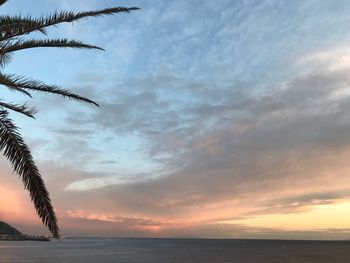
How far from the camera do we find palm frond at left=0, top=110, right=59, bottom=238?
35.6ft

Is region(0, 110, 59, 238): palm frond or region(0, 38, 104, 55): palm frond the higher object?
region(0, 38, 104, 55): palm frond

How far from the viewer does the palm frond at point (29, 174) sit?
10852mm

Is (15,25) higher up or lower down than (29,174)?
higher up

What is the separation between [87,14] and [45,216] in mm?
5673

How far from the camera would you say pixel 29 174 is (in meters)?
10.9

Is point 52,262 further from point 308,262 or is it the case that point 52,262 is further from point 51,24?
point 51,24

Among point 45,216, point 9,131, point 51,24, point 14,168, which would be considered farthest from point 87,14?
point 45,216

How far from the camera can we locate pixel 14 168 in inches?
427

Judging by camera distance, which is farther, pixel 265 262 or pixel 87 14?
pixel 265 262

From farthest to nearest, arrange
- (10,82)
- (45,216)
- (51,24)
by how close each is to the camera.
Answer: (51,24) → (10,82) → (45,216)

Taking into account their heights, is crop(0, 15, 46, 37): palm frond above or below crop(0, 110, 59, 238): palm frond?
above

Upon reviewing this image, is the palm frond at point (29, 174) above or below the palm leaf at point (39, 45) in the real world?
below

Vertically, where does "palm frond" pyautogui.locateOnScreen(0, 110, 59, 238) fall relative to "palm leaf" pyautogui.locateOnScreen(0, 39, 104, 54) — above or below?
below

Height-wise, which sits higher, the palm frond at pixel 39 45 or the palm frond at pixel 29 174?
the palm frond at pixel 39 45
